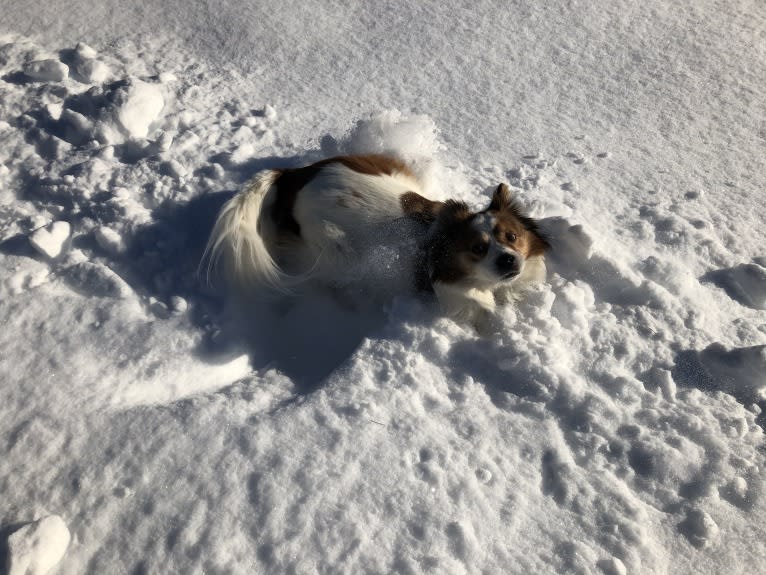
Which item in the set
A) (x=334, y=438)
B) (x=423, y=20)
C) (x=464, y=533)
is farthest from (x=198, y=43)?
(x=464, y=533)

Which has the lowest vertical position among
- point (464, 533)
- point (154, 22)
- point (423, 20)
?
point (154, 22)

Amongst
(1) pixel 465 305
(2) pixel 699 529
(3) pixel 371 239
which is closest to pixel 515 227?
(1) pixel 465 305

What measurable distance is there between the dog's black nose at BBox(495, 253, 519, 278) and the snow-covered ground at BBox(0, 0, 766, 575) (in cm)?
16

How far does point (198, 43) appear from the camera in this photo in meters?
3.75

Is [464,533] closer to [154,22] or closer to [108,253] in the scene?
[108,253]

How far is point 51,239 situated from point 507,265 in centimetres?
193

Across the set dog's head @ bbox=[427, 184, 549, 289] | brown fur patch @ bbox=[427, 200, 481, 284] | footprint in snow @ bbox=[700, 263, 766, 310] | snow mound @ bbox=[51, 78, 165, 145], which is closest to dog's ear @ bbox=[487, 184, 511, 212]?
dog's head @ bbox=[427, 184, 549, 289]

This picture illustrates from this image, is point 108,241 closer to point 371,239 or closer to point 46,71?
point 371,239

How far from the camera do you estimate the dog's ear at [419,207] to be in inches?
108

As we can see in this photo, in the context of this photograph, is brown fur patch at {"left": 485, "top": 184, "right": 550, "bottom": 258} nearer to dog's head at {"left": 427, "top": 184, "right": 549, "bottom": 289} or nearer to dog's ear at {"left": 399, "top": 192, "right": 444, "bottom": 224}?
dog's head at {"left": 427, "top": 184, "right": 549, "bottom": 289}

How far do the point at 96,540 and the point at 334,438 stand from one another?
2.50 feet

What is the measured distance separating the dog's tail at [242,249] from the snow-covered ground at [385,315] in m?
0.11

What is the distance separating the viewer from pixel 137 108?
3.04 metres

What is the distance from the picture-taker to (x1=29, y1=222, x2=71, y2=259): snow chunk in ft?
8.04
